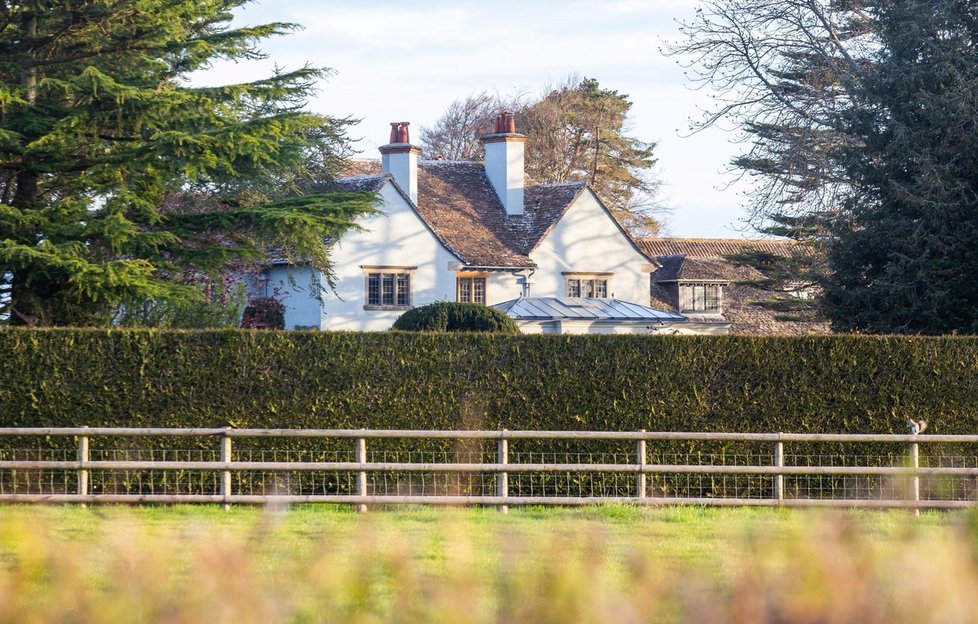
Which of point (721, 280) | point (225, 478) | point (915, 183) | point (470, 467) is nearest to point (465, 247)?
point (721, 280)

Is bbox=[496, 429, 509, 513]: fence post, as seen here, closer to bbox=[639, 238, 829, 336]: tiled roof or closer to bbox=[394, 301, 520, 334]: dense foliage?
bbox=[394, 301, 520, 334]: dense foliage

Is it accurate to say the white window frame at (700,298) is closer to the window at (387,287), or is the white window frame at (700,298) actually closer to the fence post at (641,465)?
the window at (387,287)

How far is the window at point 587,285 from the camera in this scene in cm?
4766

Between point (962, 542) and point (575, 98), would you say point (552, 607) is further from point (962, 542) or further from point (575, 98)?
point (575, 98)

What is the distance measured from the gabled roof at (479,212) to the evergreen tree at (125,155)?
845 inches

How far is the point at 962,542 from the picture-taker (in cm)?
241

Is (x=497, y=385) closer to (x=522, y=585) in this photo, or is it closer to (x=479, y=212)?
(x=522, y=585)

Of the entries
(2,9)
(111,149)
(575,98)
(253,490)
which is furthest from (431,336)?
(575,98)

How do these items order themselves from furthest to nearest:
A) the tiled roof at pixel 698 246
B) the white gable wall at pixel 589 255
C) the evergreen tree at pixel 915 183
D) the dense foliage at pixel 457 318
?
1. the tiled roof at pixel 698 246
2. the white gable wall at pixel 589 255
3. the dense foliage at pixel 457 318
4. the evergreen tree at pixel 915 183

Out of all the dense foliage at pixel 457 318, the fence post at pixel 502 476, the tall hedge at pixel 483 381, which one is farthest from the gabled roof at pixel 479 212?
the fence post at pixel 502 476

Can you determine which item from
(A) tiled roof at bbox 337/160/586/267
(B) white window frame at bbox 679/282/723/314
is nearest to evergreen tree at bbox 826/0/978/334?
(A) tiled roof at bbox 337/160/586/267

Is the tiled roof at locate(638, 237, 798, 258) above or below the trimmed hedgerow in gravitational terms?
above

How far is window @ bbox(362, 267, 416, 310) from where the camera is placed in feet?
140

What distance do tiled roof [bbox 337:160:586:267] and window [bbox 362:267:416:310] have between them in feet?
6.91
